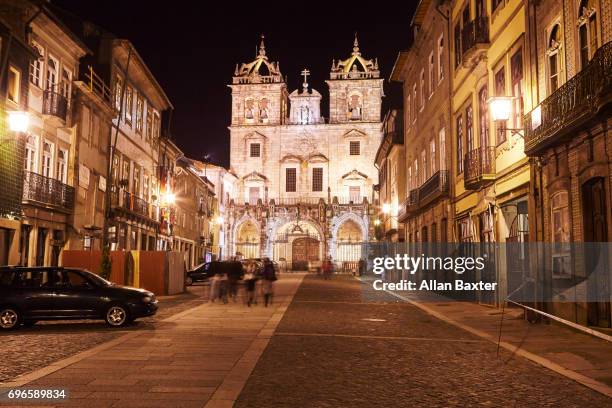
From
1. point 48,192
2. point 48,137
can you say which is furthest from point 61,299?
point 48,137

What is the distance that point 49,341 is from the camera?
465 inches

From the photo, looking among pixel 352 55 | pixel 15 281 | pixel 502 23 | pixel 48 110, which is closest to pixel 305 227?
pixel 352 55

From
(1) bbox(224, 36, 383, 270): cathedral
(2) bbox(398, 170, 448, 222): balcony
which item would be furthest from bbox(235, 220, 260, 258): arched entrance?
(2) bbox(398, 170, 448, 222): balcony

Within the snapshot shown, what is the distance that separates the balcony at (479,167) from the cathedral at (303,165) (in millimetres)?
46779

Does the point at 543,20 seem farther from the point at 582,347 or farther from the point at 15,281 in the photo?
the point at 15,281

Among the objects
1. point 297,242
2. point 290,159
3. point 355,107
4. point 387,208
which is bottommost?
point 297,242

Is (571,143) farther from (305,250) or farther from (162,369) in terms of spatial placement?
(305,250)

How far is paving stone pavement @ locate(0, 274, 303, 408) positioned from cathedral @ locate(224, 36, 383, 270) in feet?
180

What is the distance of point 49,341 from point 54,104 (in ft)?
47.6

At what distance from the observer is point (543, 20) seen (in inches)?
623

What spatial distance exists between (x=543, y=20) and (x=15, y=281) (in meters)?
13.8

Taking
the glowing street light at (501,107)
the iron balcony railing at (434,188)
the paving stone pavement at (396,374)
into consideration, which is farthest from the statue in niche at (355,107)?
the paving stone pavement at (396,374)

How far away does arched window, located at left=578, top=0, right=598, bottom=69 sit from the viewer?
43.2ft

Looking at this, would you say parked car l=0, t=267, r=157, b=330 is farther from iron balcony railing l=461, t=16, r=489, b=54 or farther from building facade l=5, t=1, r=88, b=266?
iron balcony railing l=461, t=16, r=489, b=54
